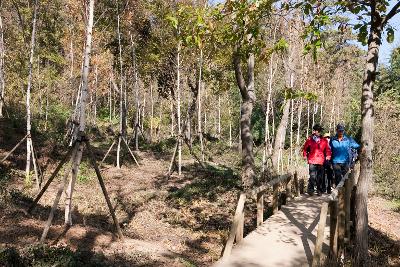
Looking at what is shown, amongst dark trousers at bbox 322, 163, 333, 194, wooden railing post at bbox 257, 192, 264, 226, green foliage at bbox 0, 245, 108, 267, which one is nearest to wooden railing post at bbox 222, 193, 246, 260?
wooden railing post at bbox 257, 192, 264, 226

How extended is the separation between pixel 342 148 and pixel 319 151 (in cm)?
69

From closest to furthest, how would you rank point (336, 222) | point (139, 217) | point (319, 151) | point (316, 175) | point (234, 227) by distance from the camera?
point (234, 227), point (336, 222), point (319, 151), point (316, 175), point (139, 217)

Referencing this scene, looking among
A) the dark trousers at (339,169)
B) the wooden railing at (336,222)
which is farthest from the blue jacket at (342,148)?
the wooden railing at (336,222)

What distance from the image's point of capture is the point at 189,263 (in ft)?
25.6

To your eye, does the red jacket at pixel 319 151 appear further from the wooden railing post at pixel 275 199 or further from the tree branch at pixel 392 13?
the tree branch at pixel 392 13

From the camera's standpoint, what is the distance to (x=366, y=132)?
8266 mm

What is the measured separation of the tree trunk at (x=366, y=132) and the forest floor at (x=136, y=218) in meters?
3.08

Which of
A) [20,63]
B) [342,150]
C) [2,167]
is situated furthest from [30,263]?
[20,63]

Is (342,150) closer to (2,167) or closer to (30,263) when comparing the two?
(30,263)

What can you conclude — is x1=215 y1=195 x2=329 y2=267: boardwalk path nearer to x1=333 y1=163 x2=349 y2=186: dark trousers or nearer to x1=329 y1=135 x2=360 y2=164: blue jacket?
x1=333 y1=163 x2=349 y2=186: dark trousers

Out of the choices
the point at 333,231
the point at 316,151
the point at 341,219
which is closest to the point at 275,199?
the point at 316,151

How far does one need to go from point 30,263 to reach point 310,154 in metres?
8.27

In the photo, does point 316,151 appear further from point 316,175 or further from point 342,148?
point 316,175

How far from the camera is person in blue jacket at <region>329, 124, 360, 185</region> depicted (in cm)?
1116
